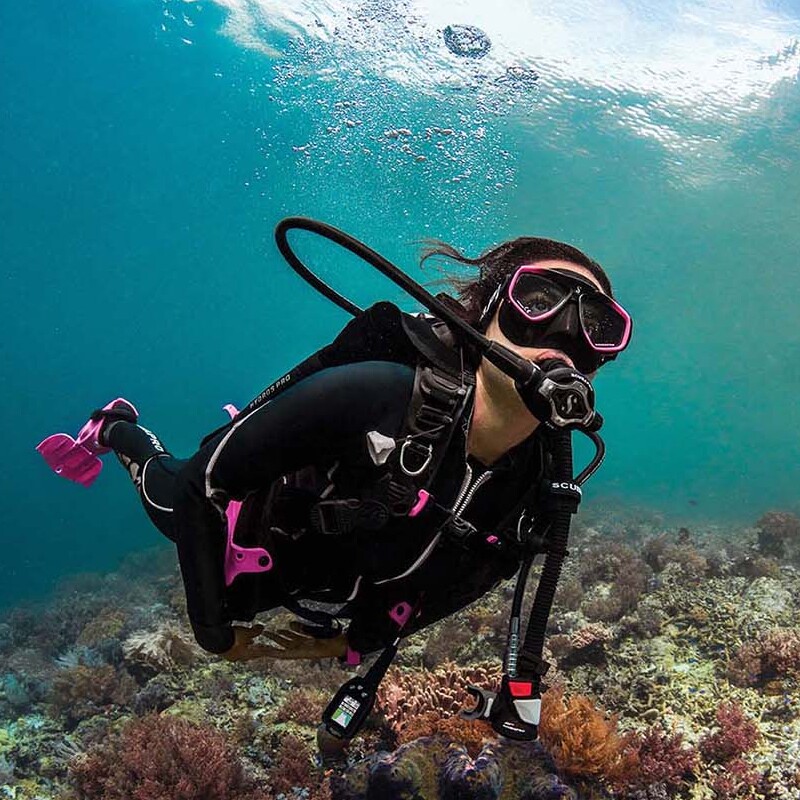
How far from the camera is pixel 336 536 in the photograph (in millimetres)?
2803

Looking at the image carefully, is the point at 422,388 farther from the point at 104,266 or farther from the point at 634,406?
the point at 634,406

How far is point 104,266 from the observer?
70125 mm

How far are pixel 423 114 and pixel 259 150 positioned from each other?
1384 centimetres

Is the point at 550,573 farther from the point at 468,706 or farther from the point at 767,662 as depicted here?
the point at 767,662

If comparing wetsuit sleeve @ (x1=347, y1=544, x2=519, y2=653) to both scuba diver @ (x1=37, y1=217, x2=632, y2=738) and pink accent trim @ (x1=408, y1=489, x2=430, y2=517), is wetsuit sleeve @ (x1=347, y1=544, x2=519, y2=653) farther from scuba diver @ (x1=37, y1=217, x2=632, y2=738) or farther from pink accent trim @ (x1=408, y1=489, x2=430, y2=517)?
pink accent trim @ (x1=408, y1=489, x2=430, y2=517)

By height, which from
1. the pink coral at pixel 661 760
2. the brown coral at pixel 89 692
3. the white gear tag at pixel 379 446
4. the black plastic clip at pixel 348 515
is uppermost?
the pink coral at pixel 661 760

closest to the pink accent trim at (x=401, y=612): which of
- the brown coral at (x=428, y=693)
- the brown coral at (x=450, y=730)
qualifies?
the brown coral at (x=450, y=730)

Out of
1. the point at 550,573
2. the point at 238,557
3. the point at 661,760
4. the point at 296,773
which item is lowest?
the point at 296,773

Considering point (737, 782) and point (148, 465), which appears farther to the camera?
point (737, 782)

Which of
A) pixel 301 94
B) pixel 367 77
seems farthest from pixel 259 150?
pixel 367 77

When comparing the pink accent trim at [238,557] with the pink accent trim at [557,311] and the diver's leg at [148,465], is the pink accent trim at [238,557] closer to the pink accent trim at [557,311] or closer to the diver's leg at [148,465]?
the diver's leg at [148,465]

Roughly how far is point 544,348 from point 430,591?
4.55 ft

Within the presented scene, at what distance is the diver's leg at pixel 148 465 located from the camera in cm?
403

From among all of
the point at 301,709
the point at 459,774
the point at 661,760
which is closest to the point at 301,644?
the point at 459,774
